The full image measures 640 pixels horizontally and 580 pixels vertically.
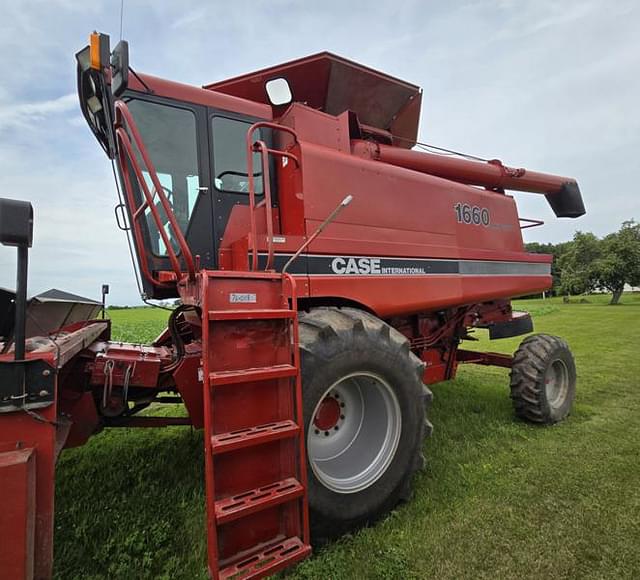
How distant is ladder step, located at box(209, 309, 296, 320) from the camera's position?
2045 mm

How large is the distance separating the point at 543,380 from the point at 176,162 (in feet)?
14.3

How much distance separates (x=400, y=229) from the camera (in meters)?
3.51

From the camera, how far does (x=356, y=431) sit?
2918mm

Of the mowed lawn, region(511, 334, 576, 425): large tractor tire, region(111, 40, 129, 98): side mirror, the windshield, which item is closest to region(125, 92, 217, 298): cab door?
the windshield

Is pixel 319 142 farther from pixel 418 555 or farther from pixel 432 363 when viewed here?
pixel 418 555

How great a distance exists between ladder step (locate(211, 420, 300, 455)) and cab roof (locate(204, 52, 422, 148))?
115 inches

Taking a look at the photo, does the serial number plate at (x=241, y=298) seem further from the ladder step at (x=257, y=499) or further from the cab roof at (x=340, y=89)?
the cab roof at (x=340, y=89)

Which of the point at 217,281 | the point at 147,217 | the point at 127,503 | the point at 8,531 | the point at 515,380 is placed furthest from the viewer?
the point at 515,380

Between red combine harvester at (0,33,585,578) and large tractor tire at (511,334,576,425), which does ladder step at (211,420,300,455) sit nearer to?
red combine harvester at (0,33,585,578)

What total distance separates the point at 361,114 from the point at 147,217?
2.52 m

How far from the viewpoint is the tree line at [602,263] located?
37.6 metres

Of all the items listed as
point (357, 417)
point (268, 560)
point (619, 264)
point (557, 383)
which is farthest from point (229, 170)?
point (619, 264)

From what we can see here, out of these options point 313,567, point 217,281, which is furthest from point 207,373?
point 313,567

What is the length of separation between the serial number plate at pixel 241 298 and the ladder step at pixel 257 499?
40.2 inches
